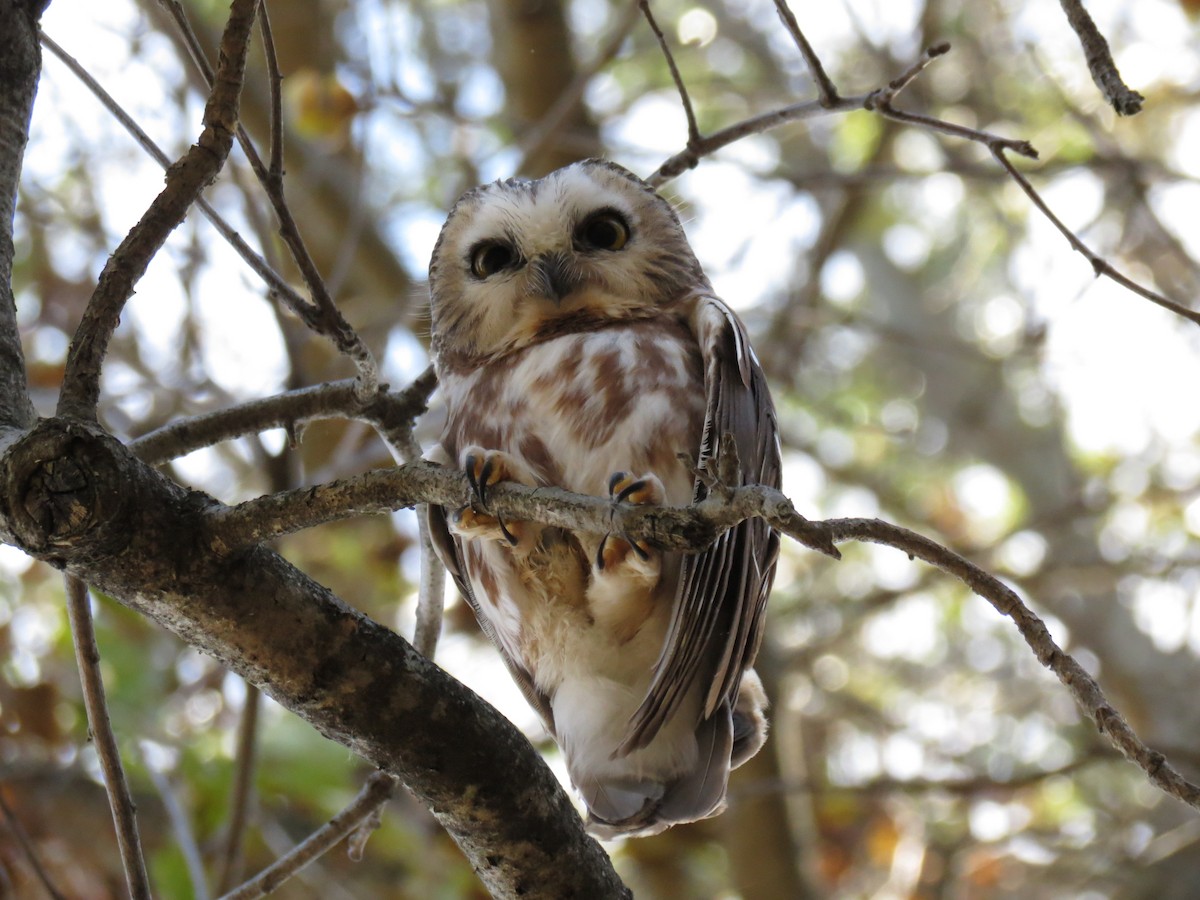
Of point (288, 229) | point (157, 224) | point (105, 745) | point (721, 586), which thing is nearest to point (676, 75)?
point (288, 229)

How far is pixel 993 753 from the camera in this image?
832cm

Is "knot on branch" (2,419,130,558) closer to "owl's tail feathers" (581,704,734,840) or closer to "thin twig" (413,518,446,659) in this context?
"thin twig" (413,518,446,659)

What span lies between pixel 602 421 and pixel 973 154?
6012 mm

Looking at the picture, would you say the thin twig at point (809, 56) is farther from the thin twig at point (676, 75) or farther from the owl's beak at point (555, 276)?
the owl's beak at point (555, 276)

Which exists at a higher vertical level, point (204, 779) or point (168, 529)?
point (204, 779)

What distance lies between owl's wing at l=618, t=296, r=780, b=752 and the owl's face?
42 centimetres

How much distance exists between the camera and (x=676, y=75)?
2699 mm

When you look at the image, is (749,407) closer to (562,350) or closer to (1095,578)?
(562,350)

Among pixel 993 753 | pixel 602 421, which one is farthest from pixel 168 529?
pixel 993 753

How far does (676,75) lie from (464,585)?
1.30 meters

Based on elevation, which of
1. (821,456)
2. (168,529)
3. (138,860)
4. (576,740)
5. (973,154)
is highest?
(973,154)

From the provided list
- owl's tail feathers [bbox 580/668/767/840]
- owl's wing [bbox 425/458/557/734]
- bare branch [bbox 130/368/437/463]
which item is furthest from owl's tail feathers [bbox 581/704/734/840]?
bare branch [bbox 130/368/437/463]

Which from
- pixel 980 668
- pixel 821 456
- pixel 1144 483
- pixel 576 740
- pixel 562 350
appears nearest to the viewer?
pixel 576 740

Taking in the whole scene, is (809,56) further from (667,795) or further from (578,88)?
(578,88)
